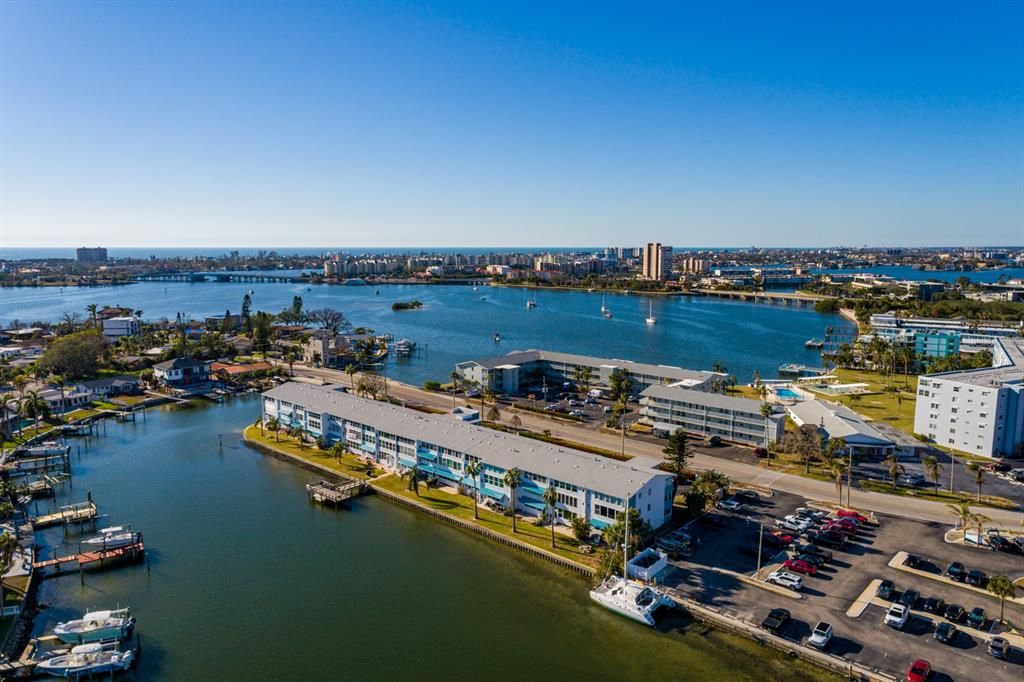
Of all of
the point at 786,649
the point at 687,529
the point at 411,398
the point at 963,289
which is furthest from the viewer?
the point at 963,289

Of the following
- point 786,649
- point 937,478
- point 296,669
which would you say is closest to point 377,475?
point 296,669

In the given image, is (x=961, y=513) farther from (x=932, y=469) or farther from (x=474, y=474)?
(x=474, y=474)

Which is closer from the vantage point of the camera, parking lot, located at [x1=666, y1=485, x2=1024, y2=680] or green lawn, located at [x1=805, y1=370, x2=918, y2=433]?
parking lot, located at [x1=666, y1=485, x2=1024, y2=680]

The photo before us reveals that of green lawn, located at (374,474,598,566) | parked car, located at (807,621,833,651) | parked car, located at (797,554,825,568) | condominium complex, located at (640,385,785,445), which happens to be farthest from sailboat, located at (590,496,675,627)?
condominium complex, located at (640,385,785,445)

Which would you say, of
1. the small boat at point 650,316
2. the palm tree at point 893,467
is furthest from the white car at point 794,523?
the small boat at point 650,316

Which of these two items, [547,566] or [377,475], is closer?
[547,566]

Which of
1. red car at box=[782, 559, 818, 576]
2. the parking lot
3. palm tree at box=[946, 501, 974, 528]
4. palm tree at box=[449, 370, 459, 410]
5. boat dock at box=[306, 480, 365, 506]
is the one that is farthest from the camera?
palm tree at box=[449, 370, 459, 410]

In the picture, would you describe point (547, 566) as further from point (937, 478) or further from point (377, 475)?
point (937, 478)

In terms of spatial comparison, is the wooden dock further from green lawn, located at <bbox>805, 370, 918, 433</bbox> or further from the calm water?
green lawn, located at <bbox>805, 370, 918, 433</bbox>
